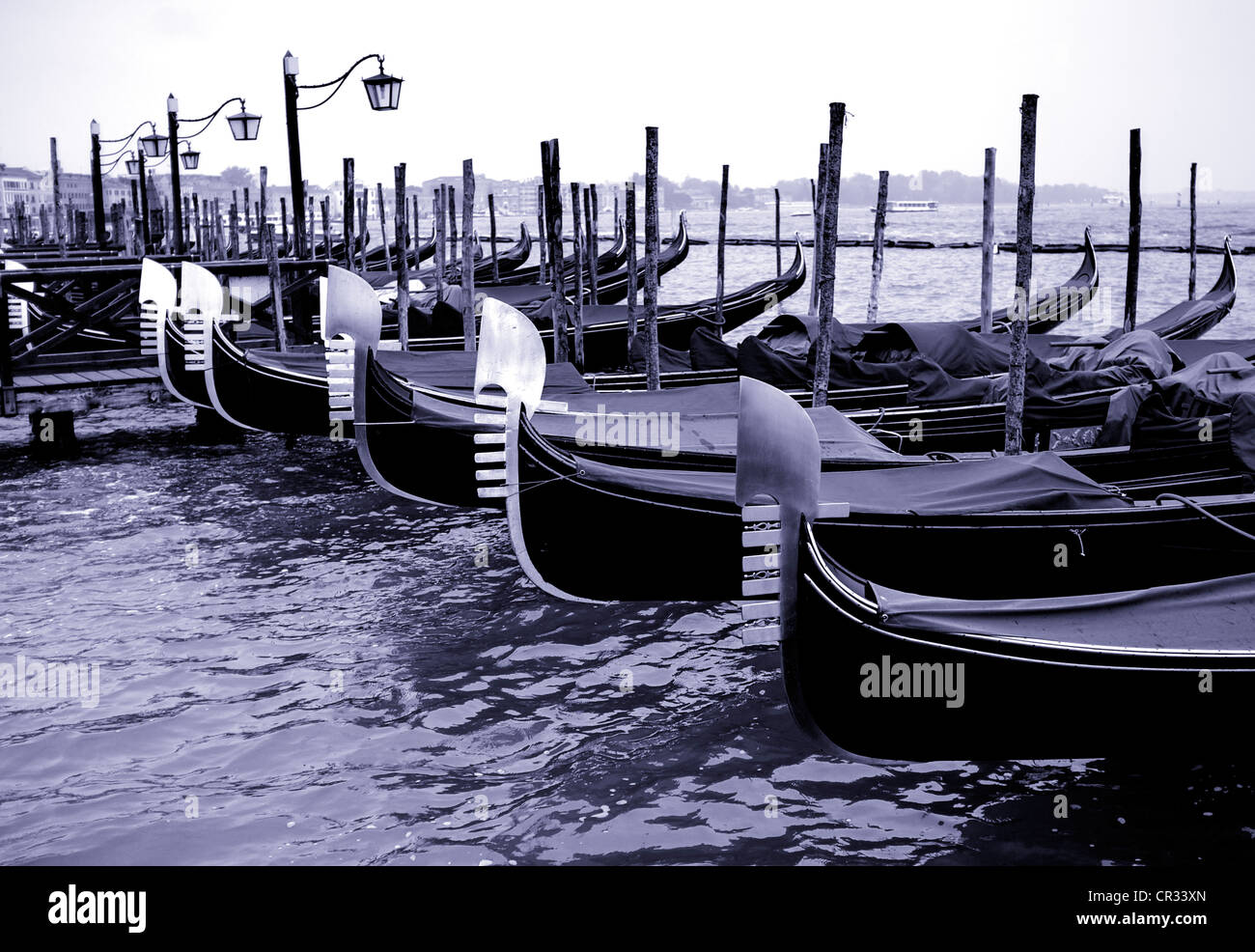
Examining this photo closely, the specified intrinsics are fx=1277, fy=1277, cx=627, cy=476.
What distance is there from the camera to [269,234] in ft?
28.3

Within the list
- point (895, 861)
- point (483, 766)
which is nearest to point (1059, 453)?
point (895, 861)

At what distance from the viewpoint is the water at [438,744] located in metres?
3.17

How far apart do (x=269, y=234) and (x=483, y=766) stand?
5990 mm

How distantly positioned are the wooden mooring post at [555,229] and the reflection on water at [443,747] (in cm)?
274

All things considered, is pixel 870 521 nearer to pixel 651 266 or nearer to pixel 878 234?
pixel 651 266

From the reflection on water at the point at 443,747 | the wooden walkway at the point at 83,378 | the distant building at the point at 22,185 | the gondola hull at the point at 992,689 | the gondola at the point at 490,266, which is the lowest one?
the reflection on water at the point at 443,747

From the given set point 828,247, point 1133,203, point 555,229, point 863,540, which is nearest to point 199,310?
point 555,229

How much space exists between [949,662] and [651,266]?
4.34 metres

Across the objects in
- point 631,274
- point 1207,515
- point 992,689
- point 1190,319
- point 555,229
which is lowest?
point 992,689

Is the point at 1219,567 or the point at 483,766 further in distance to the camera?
the point at 1219,567

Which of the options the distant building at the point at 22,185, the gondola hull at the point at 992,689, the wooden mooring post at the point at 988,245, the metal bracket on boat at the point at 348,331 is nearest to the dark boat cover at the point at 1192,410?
the gondola hull at the point at 992,689

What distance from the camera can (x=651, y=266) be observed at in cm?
682

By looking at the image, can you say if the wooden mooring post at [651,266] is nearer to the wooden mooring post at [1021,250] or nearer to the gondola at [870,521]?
the wooden mooring post at [1021,250]
